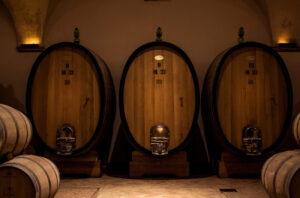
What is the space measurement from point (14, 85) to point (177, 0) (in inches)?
101

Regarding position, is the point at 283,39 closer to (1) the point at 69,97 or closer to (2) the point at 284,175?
(2) the point at 284,175

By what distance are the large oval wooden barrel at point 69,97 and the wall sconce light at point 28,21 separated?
1.04 metres

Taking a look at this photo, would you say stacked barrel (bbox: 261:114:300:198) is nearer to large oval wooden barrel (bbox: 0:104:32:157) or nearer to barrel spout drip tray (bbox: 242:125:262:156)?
barrel spout drip tray (bbox: 242:125:262:156)

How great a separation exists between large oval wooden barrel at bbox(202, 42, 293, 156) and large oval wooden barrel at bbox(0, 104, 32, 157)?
182cm

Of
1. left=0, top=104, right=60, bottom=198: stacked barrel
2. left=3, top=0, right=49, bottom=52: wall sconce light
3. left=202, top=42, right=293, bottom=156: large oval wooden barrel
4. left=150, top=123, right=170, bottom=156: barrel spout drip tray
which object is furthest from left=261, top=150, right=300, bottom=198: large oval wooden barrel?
left=3, top=0, right=49, bottom=52: wall sconce light

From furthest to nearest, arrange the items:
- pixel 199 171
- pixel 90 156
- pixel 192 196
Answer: pixel 199 171 → pixel 90 156 → pixel 192 196

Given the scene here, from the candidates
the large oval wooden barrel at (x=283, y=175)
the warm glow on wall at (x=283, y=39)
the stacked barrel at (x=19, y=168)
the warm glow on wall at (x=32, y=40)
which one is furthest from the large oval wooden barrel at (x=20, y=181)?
the warm glow on wall at (x=283, y=39)

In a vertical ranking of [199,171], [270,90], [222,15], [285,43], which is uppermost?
[222,15]

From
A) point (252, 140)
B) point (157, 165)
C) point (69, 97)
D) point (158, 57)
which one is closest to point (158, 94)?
point (158, 57)

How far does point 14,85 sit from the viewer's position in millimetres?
4125

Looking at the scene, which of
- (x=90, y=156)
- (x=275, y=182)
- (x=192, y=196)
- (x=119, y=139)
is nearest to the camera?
(x=275, y=182)

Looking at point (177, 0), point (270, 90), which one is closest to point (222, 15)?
point (177, 0)

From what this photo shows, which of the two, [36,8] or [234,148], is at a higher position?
[36,8]

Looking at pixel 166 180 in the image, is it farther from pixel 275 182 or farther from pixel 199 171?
pixel 275 182
